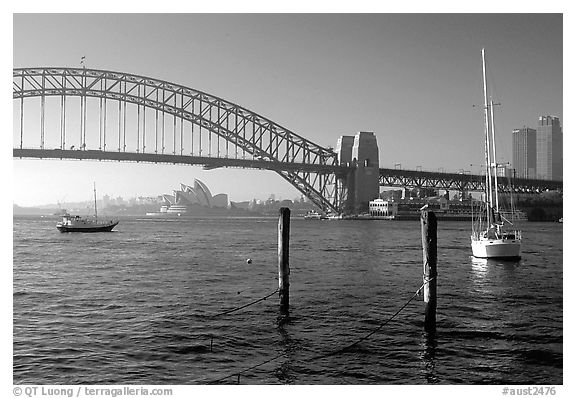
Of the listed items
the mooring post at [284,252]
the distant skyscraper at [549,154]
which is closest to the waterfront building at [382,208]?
the distant skyscraper at [549,154]

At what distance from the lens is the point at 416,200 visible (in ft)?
284

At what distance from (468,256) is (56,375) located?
18460 mm

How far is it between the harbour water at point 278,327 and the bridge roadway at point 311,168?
1361 centimetres

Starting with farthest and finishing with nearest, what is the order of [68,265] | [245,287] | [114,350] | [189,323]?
[68,265] → [245,287] → [189,323] → [114,350]

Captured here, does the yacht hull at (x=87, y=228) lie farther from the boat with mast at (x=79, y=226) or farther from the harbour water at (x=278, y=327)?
the harbour water at (x=278, y=327)

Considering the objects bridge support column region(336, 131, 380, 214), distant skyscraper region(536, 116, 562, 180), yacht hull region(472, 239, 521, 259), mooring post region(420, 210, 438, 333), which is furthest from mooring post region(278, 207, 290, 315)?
bridge support column region(336, 131, 380, 214)

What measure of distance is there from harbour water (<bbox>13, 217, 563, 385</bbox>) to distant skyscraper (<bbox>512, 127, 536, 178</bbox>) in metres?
5.40

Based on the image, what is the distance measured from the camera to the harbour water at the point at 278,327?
724 cm
